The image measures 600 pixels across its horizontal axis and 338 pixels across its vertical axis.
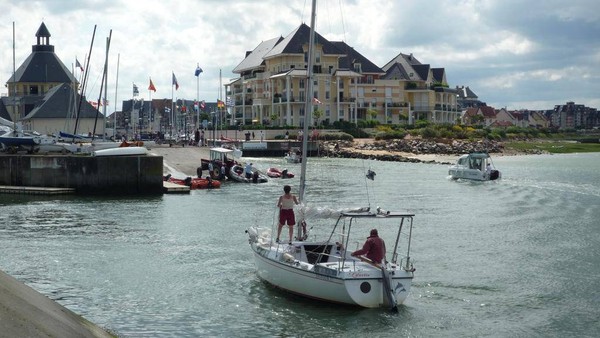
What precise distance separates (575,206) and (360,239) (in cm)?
2160

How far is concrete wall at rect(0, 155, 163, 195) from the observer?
55.4 metres

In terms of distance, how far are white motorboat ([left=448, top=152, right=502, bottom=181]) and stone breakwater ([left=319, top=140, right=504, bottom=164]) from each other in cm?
2987

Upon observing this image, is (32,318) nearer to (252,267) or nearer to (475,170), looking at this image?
(252,267)

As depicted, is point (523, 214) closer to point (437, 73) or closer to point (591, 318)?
point (591, 318)

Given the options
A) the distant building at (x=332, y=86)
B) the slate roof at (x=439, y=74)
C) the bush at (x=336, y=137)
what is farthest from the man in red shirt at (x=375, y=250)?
the slate roof at (x=439, y=74)

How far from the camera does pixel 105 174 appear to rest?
182 feet

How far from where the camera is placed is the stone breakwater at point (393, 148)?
108981 mm

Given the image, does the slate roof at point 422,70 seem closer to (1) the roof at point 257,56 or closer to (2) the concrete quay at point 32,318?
(1) the roof at point 257,56

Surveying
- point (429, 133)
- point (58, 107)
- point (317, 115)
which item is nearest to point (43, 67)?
point (58, 107)

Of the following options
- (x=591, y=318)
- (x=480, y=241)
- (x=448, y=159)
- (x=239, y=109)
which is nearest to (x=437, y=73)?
(x=239, y=109)

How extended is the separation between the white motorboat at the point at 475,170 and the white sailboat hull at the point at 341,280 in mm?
49053

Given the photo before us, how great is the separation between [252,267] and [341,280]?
778 centimetres

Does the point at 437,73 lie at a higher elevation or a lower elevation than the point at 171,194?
higher

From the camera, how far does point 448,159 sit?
10288 cm
